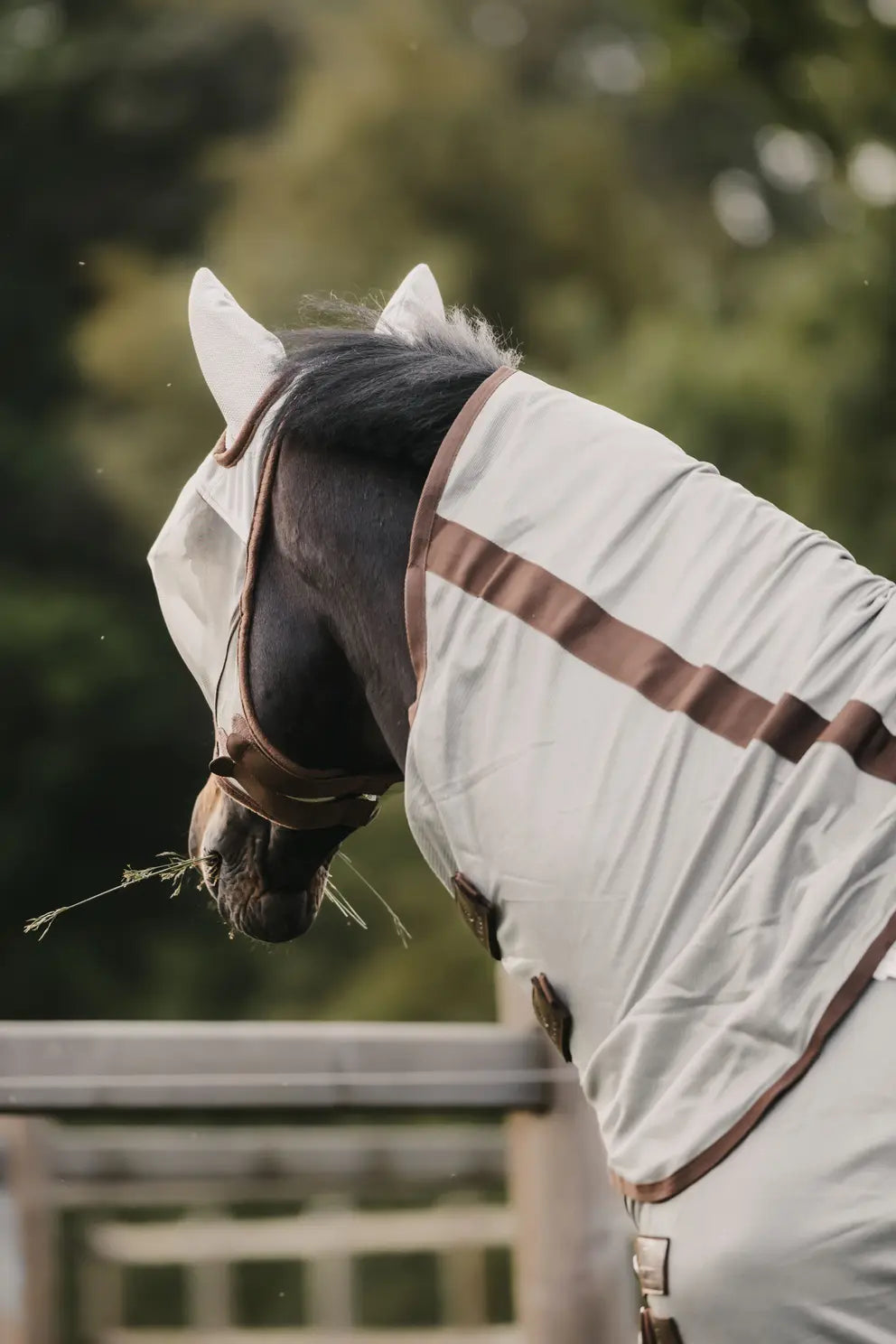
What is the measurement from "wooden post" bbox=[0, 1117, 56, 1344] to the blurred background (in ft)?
19.0

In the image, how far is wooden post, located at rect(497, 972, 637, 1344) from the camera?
1.96 meters

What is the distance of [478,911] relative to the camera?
50.3 inches

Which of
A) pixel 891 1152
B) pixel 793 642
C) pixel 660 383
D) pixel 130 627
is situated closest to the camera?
pixel 891 1152

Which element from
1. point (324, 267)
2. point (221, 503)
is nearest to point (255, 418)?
point (221, 503)

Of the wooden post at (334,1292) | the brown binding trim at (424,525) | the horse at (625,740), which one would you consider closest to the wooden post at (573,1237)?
the horse at (625,740)

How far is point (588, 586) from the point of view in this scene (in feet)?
4.05

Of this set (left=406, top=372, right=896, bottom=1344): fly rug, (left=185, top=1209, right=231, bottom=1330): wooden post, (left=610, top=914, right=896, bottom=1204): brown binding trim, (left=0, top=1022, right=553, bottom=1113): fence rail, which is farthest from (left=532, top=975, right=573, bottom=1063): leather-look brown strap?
(left=185, top=1209, right=231, bottom=1330): wooden post

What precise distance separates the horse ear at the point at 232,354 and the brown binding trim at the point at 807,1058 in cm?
80

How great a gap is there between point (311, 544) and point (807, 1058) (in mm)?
661

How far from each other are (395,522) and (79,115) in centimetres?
1355

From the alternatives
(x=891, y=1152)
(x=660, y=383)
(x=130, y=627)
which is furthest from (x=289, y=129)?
(x=891, y=1152)

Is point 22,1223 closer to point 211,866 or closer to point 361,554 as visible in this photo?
point 211,866

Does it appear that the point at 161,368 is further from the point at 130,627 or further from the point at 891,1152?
the point at 891,1152

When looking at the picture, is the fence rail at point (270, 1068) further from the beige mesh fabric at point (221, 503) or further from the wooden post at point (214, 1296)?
the wooden post at point (214, 1296)
